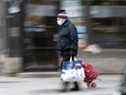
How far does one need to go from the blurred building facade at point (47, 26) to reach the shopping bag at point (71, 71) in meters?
2.93

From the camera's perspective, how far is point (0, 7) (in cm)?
1791

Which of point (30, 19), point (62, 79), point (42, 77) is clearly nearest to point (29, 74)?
point (42, 77)

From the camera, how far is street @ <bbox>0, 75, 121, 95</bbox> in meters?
15.1

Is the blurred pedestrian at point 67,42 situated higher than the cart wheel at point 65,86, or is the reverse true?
the blurred pedestrian at point 67,42

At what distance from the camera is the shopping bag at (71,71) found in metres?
14.9

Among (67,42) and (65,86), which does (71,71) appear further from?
(67,42)

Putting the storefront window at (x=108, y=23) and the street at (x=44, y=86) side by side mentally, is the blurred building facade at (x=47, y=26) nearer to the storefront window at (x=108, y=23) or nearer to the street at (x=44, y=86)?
the storefront window at (x=108, y=23)

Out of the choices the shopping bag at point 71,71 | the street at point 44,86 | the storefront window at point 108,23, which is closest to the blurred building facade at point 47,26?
the storefront window at point 108,23

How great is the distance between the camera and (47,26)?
17969mm

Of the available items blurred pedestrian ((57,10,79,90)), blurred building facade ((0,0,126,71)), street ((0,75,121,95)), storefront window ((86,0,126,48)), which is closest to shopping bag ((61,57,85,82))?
blurred pedestrian ((57,10,79,90))

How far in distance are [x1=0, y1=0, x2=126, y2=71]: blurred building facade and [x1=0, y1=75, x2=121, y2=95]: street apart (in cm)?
79

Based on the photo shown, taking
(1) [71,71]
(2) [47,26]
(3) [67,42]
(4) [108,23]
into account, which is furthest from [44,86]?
(4) [108,23]

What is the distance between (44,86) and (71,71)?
148cm

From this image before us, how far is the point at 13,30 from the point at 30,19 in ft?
1.81
